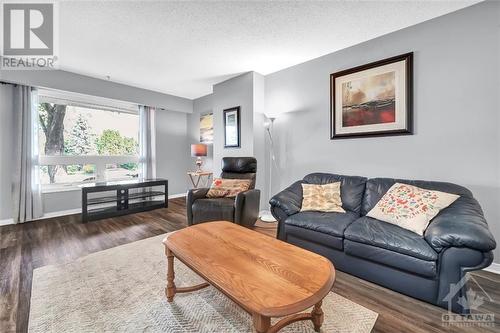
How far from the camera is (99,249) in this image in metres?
2.46

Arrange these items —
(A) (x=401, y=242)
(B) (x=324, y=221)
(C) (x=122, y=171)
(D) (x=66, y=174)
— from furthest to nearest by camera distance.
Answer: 1. (C) (x=122, y=171)
2. (D) (x=66, y=174)
3. (B) (x=324, y=221)
4. (A) (x=401, y=242)

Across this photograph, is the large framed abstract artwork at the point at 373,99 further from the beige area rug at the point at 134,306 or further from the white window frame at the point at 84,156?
the white window frame at the point at 84,156

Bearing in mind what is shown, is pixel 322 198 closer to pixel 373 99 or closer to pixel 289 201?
pixel 289 201

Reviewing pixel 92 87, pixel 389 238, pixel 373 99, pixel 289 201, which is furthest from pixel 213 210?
pixel 92 87

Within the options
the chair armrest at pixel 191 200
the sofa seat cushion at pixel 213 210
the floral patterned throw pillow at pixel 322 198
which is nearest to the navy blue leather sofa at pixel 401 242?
the floral patterned throw pillow at pixel 322 198

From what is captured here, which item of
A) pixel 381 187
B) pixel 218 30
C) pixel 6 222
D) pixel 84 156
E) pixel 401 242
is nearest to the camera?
pixel 401 242

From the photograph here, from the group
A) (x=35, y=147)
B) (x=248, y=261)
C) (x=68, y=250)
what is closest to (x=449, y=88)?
(x=248, y=261)

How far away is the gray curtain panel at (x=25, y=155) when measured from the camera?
3318 mm

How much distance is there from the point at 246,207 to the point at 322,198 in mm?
971

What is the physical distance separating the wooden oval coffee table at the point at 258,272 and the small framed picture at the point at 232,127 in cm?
246

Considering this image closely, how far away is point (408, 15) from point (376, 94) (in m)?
0.80

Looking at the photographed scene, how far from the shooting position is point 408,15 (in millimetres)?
2215

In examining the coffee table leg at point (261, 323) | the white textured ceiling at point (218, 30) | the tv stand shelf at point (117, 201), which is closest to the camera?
the coffee table leg at point (261, 323)

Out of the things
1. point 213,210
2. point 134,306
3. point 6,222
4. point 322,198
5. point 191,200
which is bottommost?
point 134,306
